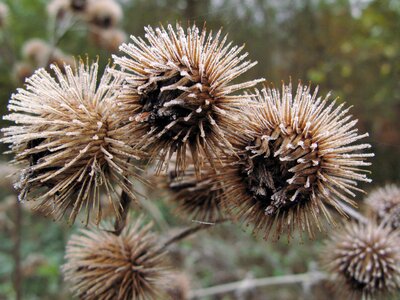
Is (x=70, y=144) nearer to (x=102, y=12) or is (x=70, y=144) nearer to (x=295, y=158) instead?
(x=295, y=158)

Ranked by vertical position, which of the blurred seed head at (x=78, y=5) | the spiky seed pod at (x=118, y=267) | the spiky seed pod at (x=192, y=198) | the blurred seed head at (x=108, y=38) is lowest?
the spiky seed pod at (x=118, y=267)

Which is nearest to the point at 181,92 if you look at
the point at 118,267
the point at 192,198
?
the point at 192,198

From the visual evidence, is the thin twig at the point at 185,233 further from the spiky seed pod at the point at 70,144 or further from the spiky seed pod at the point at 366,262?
the spiky seed pod at the point at 366,262

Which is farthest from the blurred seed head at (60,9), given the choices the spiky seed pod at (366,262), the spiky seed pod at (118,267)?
the spiky seed pod at (366,262)

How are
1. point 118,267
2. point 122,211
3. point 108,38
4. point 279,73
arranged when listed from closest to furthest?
point 122,211 < point 118,267 < point 108,38 < point 279,73

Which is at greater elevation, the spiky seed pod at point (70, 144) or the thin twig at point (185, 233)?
the spiky seed pod at point (70, 144)

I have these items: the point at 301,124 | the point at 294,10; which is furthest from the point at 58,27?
the point at 294,10
